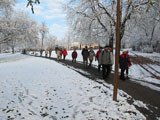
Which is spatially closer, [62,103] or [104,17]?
[62,103]

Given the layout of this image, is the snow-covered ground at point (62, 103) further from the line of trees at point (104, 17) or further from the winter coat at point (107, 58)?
A: the line of trees at point (104, 17)

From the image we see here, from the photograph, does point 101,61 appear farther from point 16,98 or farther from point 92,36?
point 92,36

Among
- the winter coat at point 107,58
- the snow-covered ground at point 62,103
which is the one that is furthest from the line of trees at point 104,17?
the snow-covered ground at point 62,103

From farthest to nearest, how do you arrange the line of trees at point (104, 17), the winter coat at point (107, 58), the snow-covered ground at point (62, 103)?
the line of trees at point (104, 17) → the winter coat at point (107, 58) → the snow-covered ground at point (62, 103)

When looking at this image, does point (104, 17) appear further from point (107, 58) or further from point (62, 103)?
point (62, 103)

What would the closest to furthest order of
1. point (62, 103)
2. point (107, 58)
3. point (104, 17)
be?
point (62, 103) < point (107, 58) < point (104, 17)

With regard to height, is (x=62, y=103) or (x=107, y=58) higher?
(x=107, y=58)

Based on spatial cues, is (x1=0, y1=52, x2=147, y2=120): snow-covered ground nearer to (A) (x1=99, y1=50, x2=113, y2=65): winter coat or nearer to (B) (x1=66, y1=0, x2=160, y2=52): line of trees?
(A) (x1=99, y1=50, x2=113, y2=65): winter coat

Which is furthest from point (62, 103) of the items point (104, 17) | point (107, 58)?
point (104, 17)

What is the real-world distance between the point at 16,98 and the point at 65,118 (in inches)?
94.0

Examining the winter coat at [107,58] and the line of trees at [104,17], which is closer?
the winter coat at [107,58]

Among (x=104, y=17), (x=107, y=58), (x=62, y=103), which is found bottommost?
(x=62, y=103)

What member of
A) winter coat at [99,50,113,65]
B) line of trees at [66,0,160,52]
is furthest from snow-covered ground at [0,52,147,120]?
line of trees at [66,0,160,52]

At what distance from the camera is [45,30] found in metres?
67.1
